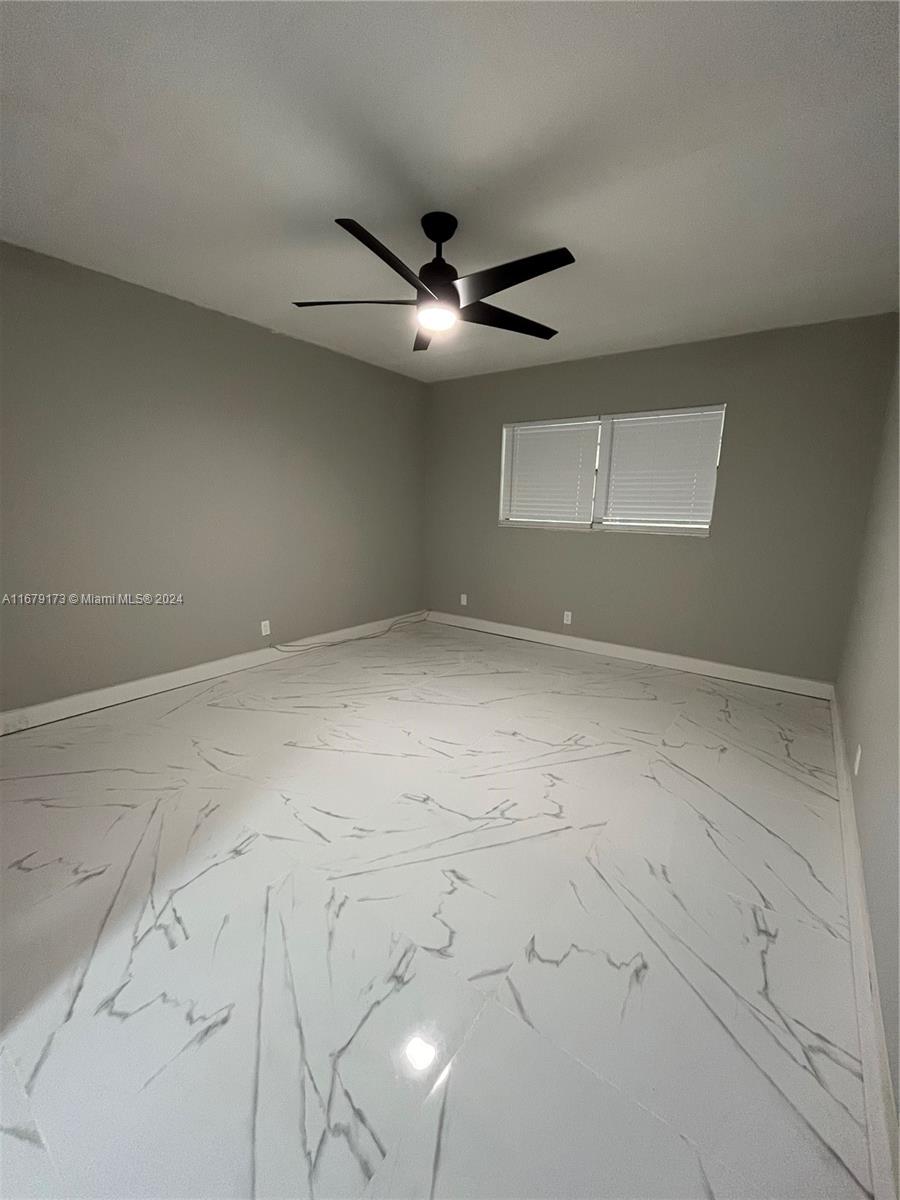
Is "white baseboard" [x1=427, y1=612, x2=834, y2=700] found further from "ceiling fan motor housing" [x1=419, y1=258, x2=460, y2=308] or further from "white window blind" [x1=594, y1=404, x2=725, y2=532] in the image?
"ceiling fan motor housing" [x1=419, y1=258, x2=460, y2=308]

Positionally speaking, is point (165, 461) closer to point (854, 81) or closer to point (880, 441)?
point (854, 81)

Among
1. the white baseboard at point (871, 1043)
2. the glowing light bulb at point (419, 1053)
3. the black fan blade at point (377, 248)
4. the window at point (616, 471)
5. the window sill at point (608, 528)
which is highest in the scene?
the black fan blade at point (377, 248)

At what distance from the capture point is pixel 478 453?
4781 millimetres

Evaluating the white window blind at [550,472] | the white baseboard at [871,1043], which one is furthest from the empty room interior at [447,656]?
the white window blind at [550,472]

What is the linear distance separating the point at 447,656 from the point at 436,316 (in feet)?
9.12

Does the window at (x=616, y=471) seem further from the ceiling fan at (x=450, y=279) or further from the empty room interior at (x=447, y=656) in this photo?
the ceiling fan at (x=450, y=279)

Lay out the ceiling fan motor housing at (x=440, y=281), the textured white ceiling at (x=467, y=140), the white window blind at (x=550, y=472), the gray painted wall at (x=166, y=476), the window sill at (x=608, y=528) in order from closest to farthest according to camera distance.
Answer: the textured white ceiling at (x=467, y=140)
the ceiling fan motor housing at (x=440, y=281)
the gray painted wall at (x=166, y=476)
the window sill at (x=608, y=528)
the white window blind at (x=550, y=472)

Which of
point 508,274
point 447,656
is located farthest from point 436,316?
point 447,656

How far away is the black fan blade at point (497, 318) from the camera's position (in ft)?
7.26

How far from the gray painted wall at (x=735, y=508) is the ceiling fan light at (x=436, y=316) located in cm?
233

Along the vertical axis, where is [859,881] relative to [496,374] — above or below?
below

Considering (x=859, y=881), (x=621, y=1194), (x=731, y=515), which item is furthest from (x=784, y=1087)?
(x=731, y=515)

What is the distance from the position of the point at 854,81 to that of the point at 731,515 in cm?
256

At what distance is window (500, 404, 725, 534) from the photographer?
3703 mm
